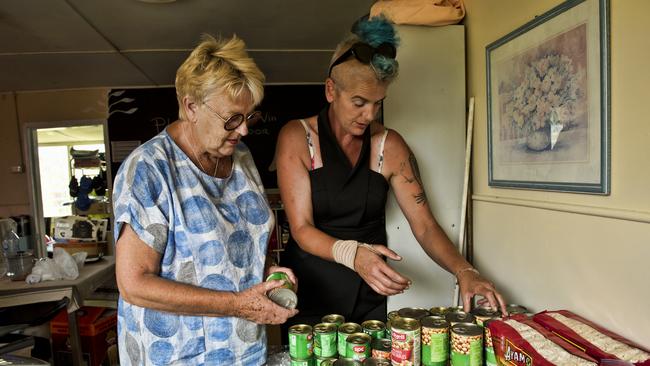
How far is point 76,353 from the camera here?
272 centimetres

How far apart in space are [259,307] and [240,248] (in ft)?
0.59

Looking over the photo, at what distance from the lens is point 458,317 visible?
1122 mm

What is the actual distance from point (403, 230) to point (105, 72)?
11.4 feet

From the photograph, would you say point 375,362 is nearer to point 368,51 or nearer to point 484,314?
point 484,314

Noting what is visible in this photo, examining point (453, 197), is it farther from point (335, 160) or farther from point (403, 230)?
point (335, 160)

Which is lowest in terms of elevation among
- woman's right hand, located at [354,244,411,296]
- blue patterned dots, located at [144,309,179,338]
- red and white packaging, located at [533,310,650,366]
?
red and white packaging, located at [533,310,650,366]

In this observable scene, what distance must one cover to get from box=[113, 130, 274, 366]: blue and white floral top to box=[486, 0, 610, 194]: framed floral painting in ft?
3.36

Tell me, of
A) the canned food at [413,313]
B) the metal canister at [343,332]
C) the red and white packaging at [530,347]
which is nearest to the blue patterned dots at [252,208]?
the metal canister at [343,332]

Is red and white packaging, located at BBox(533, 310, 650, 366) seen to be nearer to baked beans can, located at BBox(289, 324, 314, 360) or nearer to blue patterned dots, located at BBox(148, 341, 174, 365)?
baked beans can, located at BBox(289, 324, 314, 360)

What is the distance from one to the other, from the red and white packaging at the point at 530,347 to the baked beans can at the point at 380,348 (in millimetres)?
267

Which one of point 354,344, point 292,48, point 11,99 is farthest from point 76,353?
point 11,99

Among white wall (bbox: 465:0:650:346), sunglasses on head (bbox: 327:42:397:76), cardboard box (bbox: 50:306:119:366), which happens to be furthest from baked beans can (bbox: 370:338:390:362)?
cardboard box (bbox: 50:306:119:366)

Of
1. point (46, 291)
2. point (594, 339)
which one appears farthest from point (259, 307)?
point (46, 291)

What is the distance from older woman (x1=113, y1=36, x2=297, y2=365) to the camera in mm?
985
